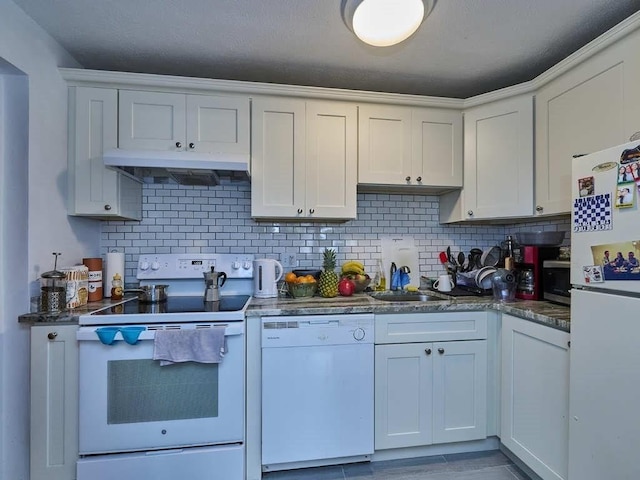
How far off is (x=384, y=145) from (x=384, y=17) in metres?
0.92

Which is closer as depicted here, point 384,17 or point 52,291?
point 384,17

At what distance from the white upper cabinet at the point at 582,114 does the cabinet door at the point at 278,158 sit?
1531 millimetres

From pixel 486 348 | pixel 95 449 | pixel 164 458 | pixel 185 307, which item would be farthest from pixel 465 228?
pixel 95 449

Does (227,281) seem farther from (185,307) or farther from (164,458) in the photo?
(164,458)

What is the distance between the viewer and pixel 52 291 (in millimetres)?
1669

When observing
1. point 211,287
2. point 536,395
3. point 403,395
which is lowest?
point 403,395

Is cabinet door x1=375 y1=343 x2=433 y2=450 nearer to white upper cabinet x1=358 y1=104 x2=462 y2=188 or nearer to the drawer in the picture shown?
the drawer

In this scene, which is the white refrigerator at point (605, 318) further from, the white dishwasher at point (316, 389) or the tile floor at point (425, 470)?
the white dishwasher at point (316, 389)

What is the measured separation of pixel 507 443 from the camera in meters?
1.87

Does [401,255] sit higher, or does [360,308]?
[401,255]

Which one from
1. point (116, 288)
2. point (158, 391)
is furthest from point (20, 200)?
point (158, 391)

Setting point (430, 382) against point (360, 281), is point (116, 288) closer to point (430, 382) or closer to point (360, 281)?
point (360, 281)

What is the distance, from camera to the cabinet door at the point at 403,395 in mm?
1864

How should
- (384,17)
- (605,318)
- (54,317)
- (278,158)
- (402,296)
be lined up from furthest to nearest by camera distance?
(402,296), (278,158), (54,317), (384,17), (605,318)
